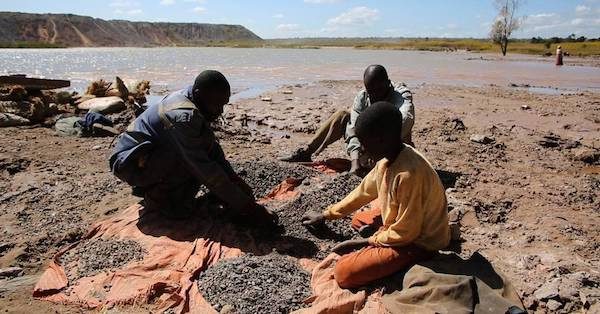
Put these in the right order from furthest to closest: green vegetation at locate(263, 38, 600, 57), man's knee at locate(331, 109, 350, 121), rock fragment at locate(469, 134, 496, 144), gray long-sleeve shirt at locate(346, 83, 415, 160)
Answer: green vegetation at locate(263, 38, 600, 57) → rock fragment at locate(469, 134, 496, 144) → man's knee at locate(331, 109, 350, 121) → gray long-sleeve shirt at locate(346, 83, 415, 160)

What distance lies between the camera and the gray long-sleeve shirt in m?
5.16

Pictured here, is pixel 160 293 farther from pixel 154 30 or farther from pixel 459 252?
pixel 154 30

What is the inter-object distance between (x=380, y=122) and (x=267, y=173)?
272 cm

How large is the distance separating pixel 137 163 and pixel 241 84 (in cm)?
1276

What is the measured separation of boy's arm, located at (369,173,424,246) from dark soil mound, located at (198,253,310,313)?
734mm

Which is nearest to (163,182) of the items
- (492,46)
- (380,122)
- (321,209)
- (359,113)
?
(321,209)

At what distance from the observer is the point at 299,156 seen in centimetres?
599

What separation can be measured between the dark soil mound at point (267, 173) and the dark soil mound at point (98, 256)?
1528 mm

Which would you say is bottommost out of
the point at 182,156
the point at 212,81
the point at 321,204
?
the point at 321,204

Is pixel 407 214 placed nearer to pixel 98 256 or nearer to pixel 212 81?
pixel 212 81

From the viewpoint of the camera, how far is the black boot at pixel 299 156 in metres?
5.96

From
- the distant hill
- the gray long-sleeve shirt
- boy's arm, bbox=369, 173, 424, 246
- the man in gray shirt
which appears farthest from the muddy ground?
the distant hill

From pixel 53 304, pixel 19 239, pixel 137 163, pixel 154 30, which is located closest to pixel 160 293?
pixel 53 304

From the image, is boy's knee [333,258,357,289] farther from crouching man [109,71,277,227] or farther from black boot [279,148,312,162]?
black boot [279,148,312,162]
